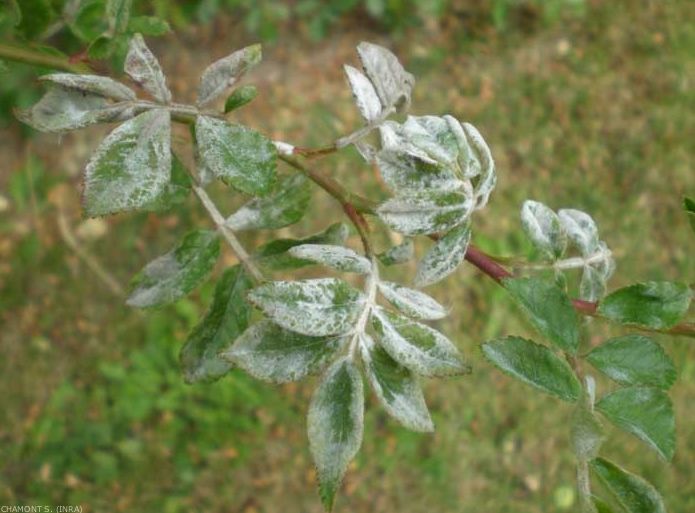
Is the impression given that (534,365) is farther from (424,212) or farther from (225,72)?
(225,72)

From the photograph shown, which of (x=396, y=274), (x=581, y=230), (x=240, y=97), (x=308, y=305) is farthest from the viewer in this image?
(x=396, y=274)

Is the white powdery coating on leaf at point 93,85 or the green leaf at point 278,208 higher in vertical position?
the white powdery coating on leaf at point 93,85

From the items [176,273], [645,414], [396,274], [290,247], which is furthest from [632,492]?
[396,274]

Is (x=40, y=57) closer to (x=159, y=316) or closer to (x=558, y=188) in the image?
(x=159, y=316)

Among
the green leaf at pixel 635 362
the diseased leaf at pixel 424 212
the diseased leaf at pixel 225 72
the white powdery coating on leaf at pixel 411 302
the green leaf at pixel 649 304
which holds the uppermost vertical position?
the diseased leaf at pixel 225 72

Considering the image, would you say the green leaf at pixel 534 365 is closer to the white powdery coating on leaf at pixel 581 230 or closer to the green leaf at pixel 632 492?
Answer: the green leaf at pixel 632 492

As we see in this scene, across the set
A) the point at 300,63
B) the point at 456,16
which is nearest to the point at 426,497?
the point at 300,63

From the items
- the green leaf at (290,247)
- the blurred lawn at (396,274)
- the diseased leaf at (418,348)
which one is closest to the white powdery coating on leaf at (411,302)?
the diseased leaf at (418,348)
